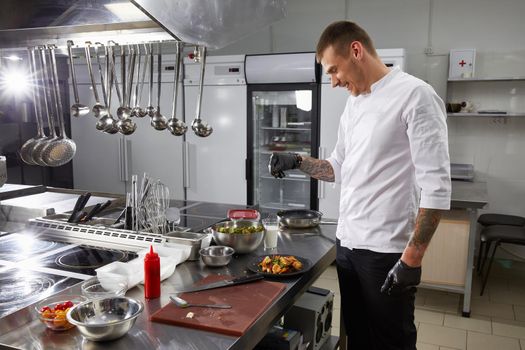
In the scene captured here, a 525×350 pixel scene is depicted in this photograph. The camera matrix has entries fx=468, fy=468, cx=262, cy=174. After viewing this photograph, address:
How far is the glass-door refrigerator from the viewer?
4.36m

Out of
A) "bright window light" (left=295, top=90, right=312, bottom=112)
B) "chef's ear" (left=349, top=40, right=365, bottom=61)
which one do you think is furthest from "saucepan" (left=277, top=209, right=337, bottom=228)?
"bright window light" (left=295, top=90, right=312, bottom=112)

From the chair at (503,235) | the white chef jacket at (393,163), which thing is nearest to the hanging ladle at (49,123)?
the white chef jacket at (393,163)

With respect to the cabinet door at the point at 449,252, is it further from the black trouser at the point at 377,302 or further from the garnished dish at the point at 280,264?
the garnished dish at the point at 280,264

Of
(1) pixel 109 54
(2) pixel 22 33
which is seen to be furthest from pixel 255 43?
(2) pixel 22 33

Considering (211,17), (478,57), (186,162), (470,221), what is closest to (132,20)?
(211,17)

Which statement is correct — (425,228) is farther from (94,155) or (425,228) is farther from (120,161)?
(94,155)

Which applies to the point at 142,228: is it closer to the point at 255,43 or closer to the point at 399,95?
the point at 399,95

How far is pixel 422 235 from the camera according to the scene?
5.68ft

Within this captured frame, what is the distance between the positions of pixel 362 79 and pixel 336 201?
101 inches

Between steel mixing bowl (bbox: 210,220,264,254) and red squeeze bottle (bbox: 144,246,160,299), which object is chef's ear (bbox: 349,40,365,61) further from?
red squeeze bottle (bbox: 144,246,160,299)

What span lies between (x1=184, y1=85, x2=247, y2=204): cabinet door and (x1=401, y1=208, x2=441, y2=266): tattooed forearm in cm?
310

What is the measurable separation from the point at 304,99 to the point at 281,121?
409 millimetres

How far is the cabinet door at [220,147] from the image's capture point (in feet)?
15.4

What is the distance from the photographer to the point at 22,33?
1.87 metres
